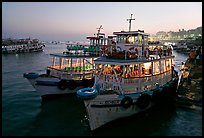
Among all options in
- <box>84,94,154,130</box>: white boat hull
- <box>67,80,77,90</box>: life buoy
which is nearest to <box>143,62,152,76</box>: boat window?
<box>84,94,154,130</box>: white boat hull

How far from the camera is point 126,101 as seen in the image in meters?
14.6

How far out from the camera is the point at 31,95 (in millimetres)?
23797

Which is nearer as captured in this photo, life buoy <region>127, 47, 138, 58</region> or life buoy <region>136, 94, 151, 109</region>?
life buoy <region>136, 94, 151, 109</region>

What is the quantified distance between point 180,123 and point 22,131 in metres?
11.5

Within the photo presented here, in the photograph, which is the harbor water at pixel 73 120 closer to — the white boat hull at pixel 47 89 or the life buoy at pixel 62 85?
the white boat hull at pixel 47 89

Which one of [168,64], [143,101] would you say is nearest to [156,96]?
[143,101]

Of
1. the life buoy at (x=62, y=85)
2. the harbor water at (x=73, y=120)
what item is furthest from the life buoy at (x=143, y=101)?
the life buoy at (x=62, y=85)

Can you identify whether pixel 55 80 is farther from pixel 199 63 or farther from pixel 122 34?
pixel 199 63

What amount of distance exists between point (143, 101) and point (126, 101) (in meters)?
1.68

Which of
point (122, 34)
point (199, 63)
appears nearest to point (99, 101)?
point (122, 34)

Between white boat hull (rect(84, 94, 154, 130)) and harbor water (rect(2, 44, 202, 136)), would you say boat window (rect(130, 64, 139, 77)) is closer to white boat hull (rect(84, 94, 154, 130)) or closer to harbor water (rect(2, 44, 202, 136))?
white boat hull (rect(84, 94, 154, 130))

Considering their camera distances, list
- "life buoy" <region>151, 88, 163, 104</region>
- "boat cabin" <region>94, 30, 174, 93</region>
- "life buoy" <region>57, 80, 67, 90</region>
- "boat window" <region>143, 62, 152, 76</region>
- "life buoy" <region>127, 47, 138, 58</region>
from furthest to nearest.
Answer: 1. "life buoy" <region>57, 80, 67, 90</region>
2. "boat window" <region>143, 62, 152, 76</region>
3. "life buoy" <region>127, 47, 138, 58</region>
4. "life buoy" <region>151, 88, 163, 104</region>
5. "boat cabin" <region>94, 30, 174, 93</region>

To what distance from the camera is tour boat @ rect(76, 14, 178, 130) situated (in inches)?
552

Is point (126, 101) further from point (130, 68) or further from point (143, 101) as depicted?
point (130, 68)
